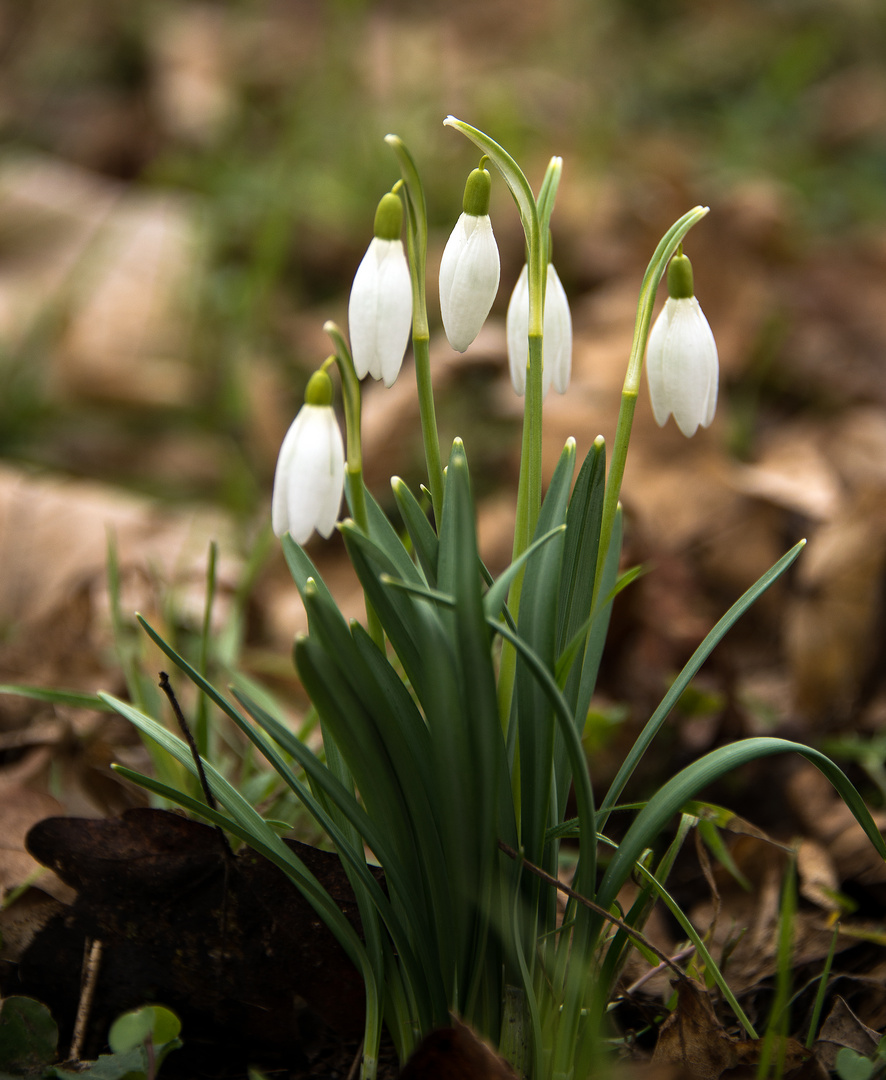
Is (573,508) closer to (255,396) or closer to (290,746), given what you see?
(290,746)

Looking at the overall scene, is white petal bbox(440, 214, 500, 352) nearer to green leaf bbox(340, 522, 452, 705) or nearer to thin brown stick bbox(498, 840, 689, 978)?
green leaf bbox(340, 522, 452, 705)

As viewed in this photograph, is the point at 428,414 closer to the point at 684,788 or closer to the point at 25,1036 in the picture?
the point at 684,788

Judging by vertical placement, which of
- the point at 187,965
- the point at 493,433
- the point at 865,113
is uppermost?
the point at 865,113

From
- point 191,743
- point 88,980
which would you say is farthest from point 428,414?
point 88,980

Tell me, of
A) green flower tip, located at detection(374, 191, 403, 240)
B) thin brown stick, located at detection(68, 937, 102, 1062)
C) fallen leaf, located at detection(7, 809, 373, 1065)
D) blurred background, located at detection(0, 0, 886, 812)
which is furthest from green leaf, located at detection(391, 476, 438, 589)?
blurred background, located at detection(0, 0, 886, 812)

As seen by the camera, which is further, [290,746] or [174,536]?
[174,536]

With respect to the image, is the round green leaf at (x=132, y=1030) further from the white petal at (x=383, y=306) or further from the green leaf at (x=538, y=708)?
the white petal at (x=383, y=306)

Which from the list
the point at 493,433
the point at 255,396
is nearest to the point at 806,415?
the point at 493,433
